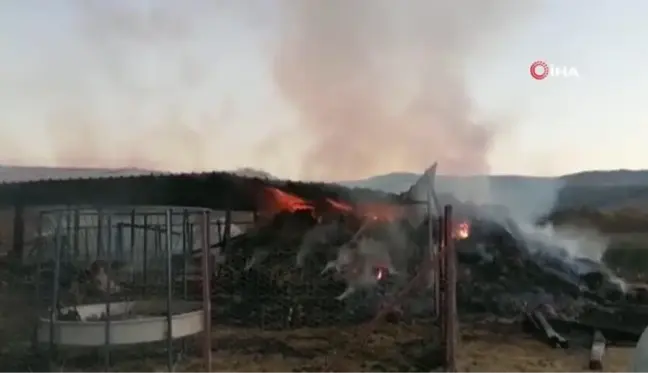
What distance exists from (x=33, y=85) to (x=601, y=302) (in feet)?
4.40

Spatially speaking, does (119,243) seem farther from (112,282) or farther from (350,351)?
(350,351)

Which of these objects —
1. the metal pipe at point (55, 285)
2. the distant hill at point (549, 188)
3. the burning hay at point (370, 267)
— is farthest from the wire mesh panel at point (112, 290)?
the distant hill at point (549, 188)

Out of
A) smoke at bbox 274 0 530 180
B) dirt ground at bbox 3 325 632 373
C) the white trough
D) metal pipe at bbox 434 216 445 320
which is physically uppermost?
smoke at bbox 274 0 530 180

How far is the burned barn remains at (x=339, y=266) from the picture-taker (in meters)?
1.84

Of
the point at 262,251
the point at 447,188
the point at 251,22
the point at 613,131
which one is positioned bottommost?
the point at 262,251

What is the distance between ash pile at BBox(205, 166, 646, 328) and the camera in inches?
73.4

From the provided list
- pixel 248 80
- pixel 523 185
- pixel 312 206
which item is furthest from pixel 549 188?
pixel 248 80

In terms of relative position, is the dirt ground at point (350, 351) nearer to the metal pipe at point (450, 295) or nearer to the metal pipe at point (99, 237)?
the metal pipe at point (450, 295)

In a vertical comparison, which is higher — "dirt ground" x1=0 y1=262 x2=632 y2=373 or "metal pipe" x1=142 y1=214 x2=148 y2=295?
"metal pipe" x1=142 y1=214 x2=148 y2=295

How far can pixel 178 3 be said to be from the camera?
1930 millimetres

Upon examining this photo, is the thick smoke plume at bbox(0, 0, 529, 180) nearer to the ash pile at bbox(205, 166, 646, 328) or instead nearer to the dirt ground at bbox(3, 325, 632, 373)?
the ash pile at bbox(205, 166, 646, 328)

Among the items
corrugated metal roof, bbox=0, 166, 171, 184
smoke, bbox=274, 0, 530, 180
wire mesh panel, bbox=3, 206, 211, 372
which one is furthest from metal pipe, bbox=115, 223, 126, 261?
smoke, bbox=274, 0, 530, 180

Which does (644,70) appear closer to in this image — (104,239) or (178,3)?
(178,3)

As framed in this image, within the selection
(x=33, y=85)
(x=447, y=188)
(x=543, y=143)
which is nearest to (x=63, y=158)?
(x=33, y=85)
